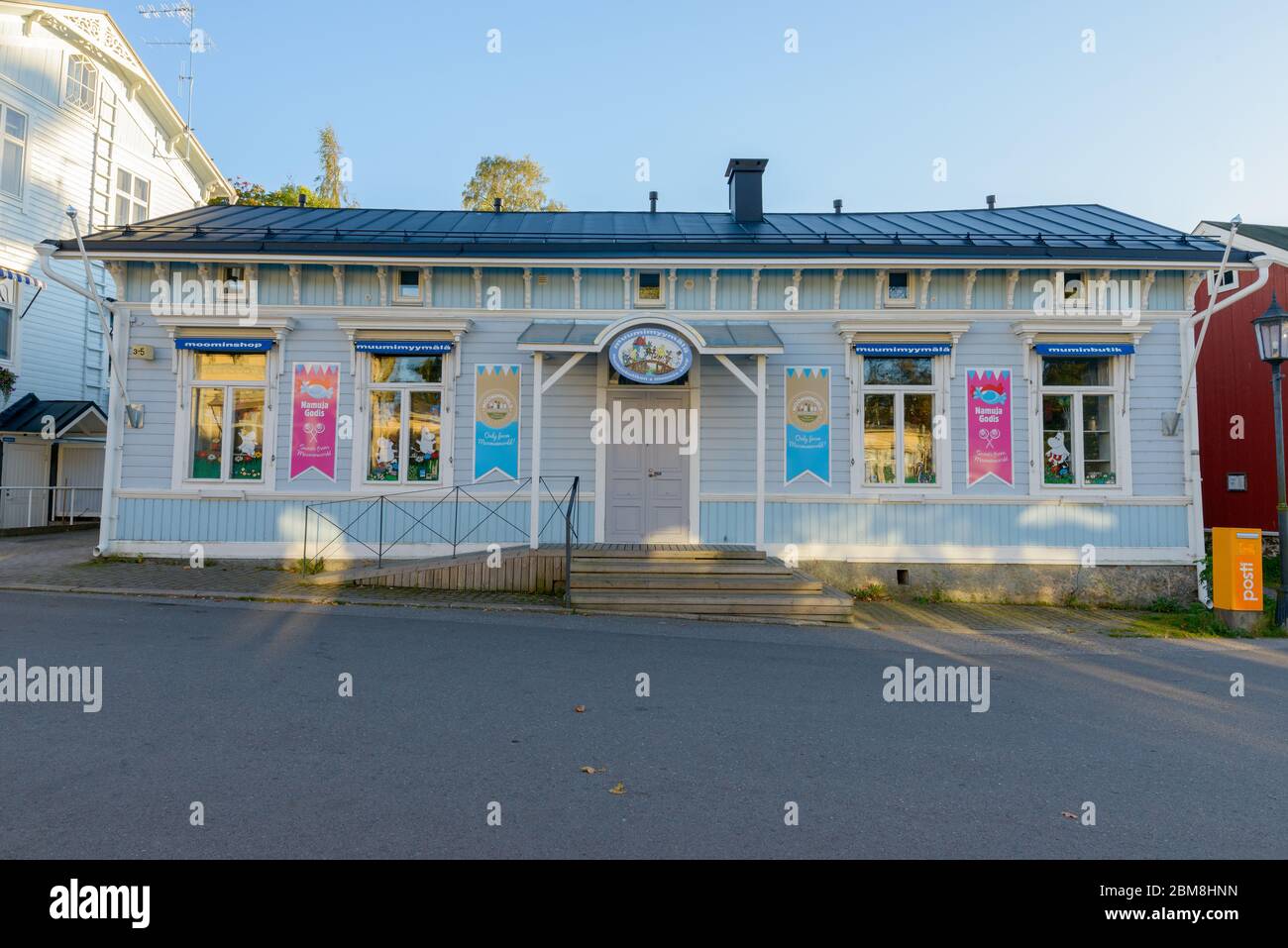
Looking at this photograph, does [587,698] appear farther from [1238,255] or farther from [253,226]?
[1238,255]

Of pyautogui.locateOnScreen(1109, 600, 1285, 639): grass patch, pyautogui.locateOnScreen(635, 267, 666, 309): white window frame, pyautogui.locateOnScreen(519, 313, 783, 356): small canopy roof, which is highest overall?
pyautogui.locateOnScreen(635, 267, 666, 309): white window frame

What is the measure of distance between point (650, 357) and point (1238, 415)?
14.4 metres

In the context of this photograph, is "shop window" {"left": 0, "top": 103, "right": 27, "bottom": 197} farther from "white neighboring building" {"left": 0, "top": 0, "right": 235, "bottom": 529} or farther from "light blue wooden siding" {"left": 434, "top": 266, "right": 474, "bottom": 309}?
"light blue wooden siding" {"left": 434, "top": 266, "right": 474, "bottom": 309}

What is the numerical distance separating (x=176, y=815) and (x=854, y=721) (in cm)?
422

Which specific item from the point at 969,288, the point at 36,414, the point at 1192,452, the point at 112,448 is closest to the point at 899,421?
the point at 969,288

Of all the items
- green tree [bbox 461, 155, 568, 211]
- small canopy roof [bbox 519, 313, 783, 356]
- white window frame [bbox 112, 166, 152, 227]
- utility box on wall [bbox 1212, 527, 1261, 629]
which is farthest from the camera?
green tree [bbox 461, 155, 568, 211]

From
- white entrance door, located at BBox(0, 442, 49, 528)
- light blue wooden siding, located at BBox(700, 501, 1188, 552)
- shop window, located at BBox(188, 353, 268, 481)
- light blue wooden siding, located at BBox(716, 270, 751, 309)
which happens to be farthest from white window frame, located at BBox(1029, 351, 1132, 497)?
white entrance door, located at BBox(0, 442, 49, 528)

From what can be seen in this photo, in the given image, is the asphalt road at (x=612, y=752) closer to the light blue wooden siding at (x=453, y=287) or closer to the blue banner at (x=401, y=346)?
the blue banner at (x=401, y=346)

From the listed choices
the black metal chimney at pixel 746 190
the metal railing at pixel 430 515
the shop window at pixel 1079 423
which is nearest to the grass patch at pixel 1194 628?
the shop window at pixel 1079 423

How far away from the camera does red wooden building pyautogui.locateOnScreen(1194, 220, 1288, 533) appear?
15695 mm

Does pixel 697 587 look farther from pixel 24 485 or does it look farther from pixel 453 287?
pixel 24 485

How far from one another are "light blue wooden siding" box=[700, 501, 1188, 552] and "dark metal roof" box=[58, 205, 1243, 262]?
4033 millimetres

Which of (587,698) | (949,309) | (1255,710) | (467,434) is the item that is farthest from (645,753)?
(949,309)

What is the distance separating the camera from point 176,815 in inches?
137
